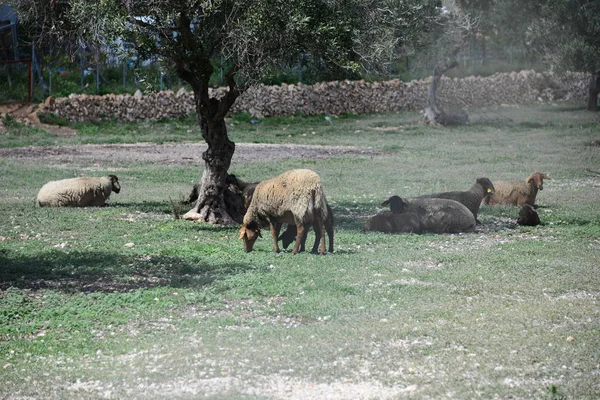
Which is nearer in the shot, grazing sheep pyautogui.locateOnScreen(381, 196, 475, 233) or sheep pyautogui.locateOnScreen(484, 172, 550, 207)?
grazing sheep pyautogui.locateOnScreen(381, 196, 475, 233)

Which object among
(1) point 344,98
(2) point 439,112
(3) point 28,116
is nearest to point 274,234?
(3) point 28,116

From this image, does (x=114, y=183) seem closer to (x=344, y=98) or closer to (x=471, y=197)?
(x=471, y=197)

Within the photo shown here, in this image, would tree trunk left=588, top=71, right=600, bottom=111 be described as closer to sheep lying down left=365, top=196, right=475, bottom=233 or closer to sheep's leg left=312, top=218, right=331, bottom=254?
sheep lying down left=365, top=196, right=475, bottom=233

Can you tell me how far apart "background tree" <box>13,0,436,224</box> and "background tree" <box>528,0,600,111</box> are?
16706mm

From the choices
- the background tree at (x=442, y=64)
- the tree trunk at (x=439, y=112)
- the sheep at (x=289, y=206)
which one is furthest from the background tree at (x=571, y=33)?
the sheep at (x=289, y=206)

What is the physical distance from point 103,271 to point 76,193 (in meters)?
6.46

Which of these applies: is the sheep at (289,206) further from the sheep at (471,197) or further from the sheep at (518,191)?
the sheep at (518,191)

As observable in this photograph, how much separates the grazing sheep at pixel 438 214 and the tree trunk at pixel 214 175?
129 inches

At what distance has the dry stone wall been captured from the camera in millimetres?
34125

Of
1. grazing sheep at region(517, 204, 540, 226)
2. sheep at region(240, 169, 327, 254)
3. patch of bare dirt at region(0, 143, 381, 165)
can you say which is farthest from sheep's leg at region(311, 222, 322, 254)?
patch of bare dirt at region(0, 143, 381, 165)

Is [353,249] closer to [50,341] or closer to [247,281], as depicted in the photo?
[247,281]

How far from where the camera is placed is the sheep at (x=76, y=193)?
17562 millimetres

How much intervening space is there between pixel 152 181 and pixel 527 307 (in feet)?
45.2

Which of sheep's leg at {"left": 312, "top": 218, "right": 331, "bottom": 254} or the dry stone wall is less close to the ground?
the dry stone wall
